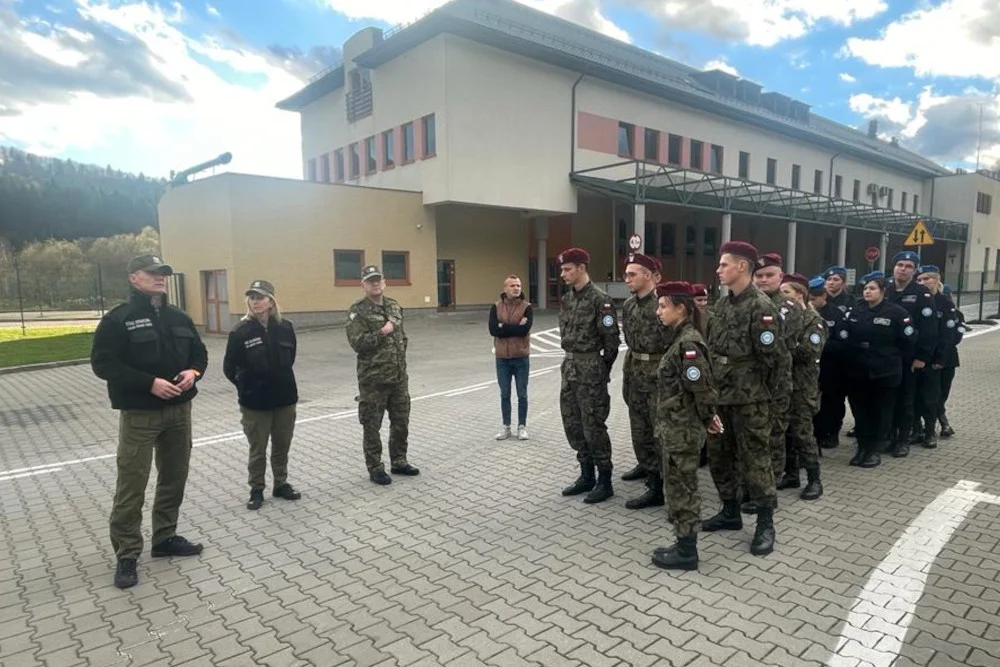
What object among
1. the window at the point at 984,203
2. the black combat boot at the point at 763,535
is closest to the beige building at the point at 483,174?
the black combat boot at the point at 763,535

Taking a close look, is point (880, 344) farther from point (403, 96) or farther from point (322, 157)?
point (322, 157)

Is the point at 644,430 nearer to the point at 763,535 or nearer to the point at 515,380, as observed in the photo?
the point at 763,535

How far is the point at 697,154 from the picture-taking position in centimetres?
2906

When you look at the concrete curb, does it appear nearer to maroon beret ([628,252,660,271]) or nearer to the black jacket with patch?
the black jacket with patch

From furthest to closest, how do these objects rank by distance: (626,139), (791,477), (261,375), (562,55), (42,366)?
(626,139), (562,55), (42,366), (791,477), (261,375)

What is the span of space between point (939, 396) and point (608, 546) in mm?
4748

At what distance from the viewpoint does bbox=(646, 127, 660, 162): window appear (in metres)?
26.8

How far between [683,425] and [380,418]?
2.88m

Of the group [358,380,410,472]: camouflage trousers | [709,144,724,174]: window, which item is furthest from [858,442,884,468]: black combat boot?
[709,144,724,174]: window

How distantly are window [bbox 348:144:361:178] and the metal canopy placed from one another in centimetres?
961

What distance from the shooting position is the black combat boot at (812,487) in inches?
191

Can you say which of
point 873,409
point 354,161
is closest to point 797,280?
point 873,409

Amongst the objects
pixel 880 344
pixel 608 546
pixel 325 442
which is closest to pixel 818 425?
pixel 880 344

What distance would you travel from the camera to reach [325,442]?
6.82 metres
